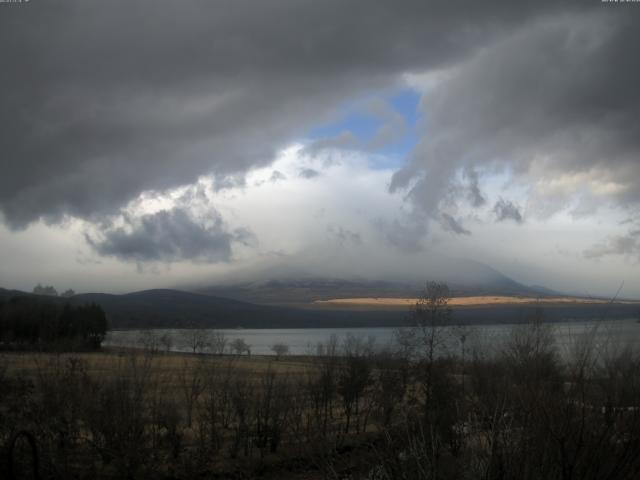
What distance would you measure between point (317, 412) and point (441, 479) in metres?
25.9

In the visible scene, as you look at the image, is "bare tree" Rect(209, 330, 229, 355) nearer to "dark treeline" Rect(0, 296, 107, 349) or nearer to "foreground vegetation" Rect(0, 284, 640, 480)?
"dark treeline" Rect(0, 296, 107, 349)

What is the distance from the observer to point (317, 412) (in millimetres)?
32094

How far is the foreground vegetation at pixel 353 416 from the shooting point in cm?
724

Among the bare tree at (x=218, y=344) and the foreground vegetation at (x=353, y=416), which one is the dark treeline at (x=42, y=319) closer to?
the bare tree at (x=218, y=344)

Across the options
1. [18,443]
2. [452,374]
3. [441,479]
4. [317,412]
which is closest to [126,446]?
[18,443]

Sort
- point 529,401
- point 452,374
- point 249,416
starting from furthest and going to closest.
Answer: point 452,374 < point 249,416 < point 529,401

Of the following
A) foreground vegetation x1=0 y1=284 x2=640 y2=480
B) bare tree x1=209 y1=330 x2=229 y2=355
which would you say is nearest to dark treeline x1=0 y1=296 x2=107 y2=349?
bare tree x1=209 y1=330 x2=229 y2=355

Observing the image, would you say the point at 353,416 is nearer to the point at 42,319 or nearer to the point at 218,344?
Answer: the point at 42,319

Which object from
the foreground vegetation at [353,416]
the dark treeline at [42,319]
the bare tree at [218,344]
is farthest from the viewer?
the bare tree at [218,344]

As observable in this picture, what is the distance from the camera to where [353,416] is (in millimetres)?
40188

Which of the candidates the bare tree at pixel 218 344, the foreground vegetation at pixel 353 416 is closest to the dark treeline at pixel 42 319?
the bare tree at pixel 218 344

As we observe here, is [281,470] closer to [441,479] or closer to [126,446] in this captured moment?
[126,446]

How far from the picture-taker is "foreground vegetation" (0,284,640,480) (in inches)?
285

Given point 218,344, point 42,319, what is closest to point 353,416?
point 42,319
